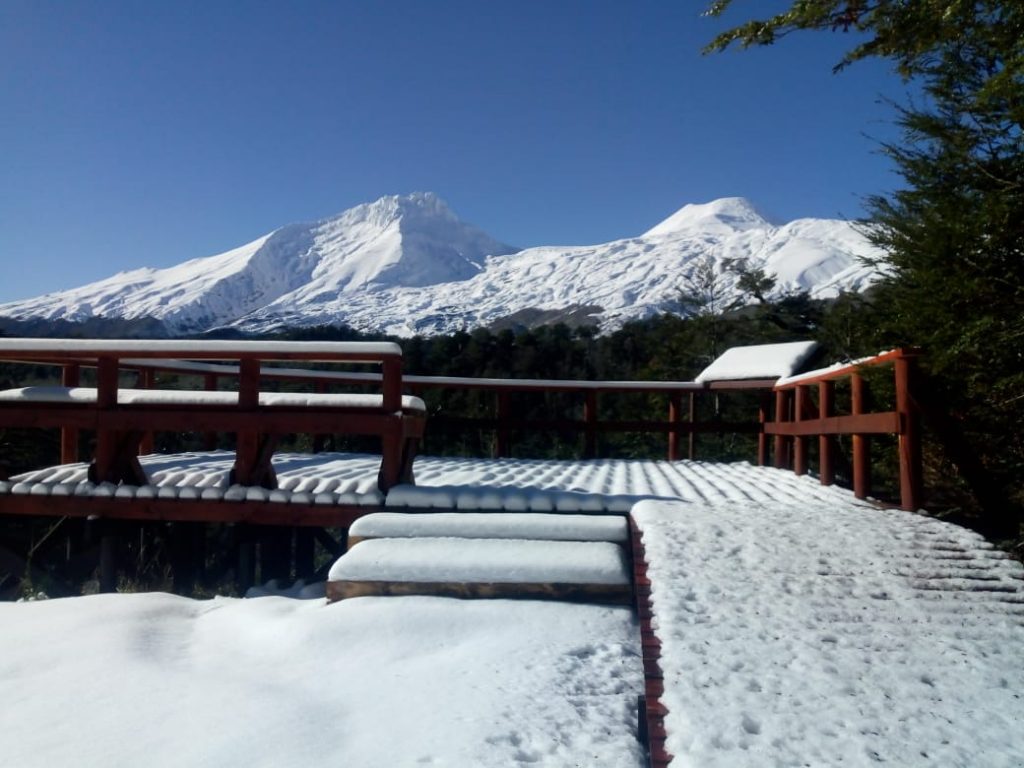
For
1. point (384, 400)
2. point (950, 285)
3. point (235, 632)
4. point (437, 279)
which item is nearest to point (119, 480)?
point (384, 400)

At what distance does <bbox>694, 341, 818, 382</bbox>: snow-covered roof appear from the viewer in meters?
7.41

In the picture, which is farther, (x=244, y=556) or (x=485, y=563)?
(x=244, y=556)

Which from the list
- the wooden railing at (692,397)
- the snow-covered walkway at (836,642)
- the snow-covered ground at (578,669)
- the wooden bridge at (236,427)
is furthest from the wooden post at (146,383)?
the snow-covered walkway at (836,642)

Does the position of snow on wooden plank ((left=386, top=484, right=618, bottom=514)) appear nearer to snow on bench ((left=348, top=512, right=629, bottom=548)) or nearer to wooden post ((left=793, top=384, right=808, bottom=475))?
snow on bench ((left=348, top=512, right=629, bottom=548))

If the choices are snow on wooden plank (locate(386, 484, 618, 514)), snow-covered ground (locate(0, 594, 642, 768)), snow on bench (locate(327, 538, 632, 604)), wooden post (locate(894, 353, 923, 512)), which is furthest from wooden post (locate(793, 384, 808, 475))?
snow-covered ground (locate(0, 594, 642, 768))

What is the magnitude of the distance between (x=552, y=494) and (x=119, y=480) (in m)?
2.62

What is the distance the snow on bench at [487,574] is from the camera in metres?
3.06

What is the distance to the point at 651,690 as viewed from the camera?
7.06 ft

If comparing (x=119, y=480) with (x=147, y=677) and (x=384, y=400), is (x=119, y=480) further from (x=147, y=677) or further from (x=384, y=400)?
(x=147, y=677)

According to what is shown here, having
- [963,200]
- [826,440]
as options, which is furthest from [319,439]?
[963,200]

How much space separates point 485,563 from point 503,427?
5.23 m

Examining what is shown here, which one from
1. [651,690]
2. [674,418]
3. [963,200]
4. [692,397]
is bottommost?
[651,690]

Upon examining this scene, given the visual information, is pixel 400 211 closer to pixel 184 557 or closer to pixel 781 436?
pixel 781 436

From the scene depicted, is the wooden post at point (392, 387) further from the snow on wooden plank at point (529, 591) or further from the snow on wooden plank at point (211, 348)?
the snow on wooden plank at point (529, 591)
